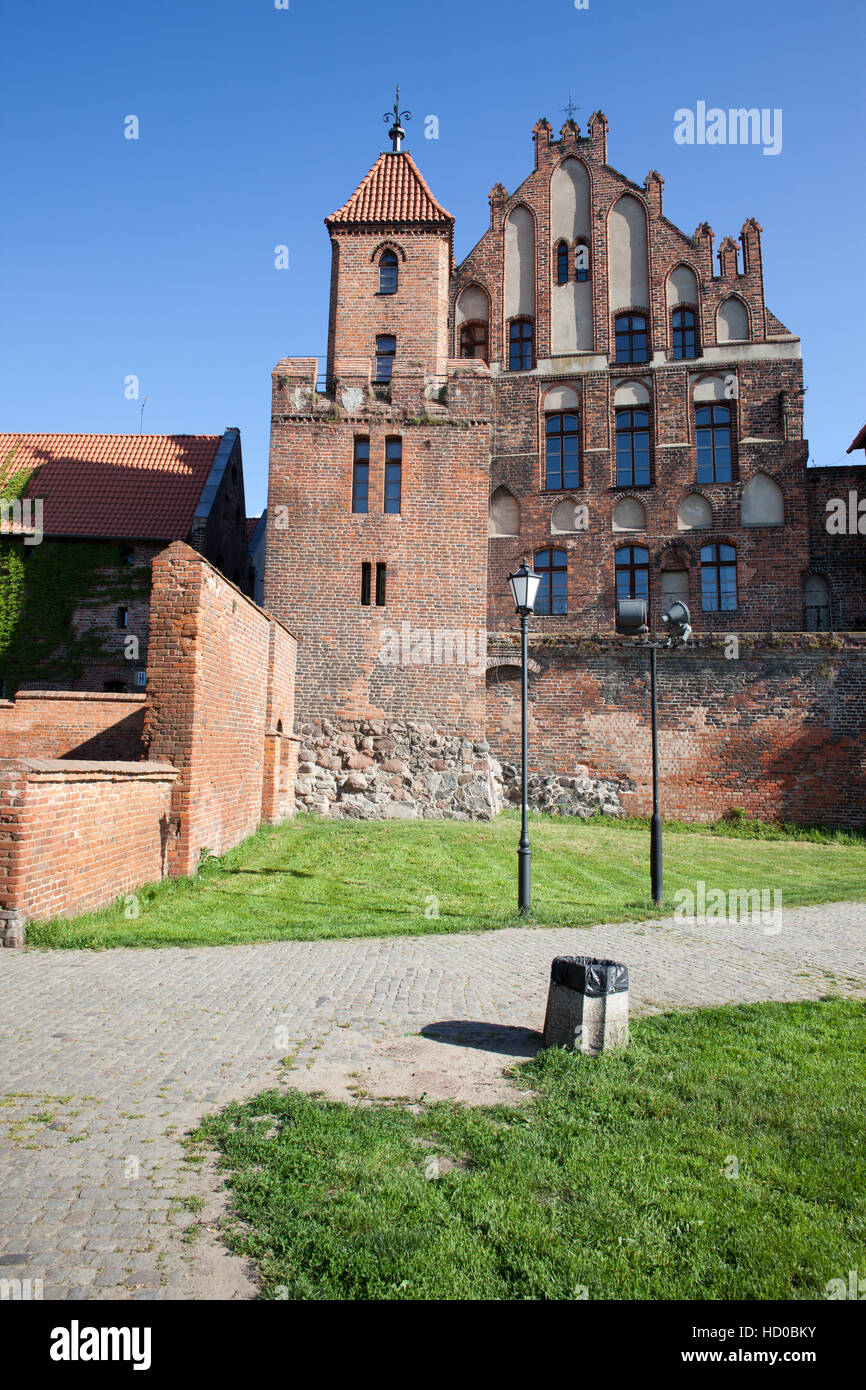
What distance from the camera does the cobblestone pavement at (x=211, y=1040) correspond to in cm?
295

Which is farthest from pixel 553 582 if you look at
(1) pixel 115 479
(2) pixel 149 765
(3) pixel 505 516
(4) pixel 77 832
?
(4) pixel 77 832

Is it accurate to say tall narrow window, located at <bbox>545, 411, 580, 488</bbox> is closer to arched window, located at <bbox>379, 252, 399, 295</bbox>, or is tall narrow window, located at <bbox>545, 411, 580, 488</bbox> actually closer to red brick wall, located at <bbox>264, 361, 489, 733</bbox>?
red brick wall, located at <bbox>264, 361, 489, 733</bbox>

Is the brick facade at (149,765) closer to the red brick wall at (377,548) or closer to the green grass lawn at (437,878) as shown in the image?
the green grass lawn at (437,878)

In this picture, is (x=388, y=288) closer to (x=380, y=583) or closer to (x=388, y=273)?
(x=388, y=273)

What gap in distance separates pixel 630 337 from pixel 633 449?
367 centimetres

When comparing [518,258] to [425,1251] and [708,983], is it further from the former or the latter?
[425,1251]

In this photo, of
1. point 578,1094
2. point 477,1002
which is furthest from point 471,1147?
point 477,1002

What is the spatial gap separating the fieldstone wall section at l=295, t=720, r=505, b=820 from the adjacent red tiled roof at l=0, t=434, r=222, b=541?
23.2ft

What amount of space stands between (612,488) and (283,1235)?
2426 centimetres

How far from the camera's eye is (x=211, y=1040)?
5023 mm

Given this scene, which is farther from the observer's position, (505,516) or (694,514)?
(505,516)

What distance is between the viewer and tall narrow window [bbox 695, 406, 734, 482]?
24391 millimetres

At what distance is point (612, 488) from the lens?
24.8 meters

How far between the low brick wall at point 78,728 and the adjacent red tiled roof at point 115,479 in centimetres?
967
